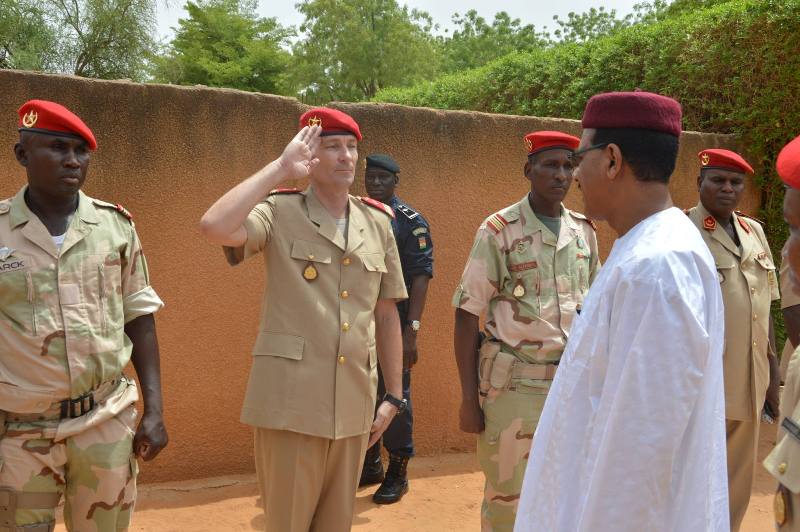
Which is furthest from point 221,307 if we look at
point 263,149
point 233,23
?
point 233,23

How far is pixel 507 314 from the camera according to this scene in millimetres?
3725

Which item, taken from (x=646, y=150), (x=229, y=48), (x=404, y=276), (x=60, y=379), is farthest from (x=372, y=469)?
(x=229, y=48)

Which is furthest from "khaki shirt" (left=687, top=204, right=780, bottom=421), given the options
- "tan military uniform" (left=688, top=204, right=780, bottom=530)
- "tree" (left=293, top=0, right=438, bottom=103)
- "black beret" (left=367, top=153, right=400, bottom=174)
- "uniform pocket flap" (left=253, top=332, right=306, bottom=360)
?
"tree" (left=293, top=0, right=438, bottom=103)

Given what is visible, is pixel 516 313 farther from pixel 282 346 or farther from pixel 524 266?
pixel 282 346

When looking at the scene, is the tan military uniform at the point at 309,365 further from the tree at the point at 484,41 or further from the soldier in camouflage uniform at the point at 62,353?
the tree at the point at 484,41

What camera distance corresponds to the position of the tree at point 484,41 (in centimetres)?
3925

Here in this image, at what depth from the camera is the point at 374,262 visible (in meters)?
3.40

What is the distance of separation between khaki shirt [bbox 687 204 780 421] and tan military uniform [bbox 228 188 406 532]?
2159mm

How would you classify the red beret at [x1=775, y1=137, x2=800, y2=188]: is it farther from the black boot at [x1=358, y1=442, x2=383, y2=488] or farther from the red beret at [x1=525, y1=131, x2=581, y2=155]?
the black boot at [x1=358, y1=442, x2=383, y2=488]

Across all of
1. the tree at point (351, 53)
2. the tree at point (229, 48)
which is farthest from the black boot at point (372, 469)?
the tree at point (351, 53)

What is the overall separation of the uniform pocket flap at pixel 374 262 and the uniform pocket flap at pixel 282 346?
0.44 m

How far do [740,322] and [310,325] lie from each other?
2517 mm

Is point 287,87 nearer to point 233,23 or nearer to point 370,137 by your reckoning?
point 233,23

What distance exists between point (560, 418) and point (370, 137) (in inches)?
151
